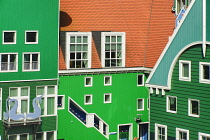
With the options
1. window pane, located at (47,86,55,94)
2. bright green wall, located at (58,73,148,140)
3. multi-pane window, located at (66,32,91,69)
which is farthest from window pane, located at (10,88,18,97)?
multi-pane window, located at (66,32,91,69)

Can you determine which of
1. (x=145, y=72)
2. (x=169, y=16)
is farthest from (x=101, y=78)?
(x=169, y=16)

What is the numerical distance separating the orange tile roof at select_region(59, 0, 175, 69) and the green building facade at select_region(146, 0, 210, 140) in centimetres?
1029

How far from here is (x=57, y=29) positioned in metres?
77.1

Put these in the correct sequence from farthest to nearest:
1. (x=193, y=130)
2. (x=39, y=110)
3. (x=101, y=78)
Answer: (x=101, y=78)
(x=39, y=110)
(x=193, y=130)

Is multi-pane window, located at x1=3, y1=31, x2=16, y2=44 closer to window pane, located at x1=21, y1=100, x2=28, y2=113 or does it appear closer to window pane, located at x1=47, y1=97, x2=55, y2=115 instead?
window pane, located at x1=21, y1=100, x2=28, y2=113

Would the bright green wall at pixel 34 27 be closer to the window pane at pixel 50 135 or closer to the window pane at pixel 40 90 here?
the window pane at pixel 40 90

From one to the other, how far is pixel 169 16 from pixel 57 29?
1359 centimetres

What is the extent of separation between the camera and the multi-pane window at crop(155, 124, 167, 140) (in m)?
72.1

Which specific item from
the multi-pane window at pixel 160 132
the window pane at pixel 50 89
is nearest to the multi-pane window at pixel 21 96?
the window pane at pixel 50 89

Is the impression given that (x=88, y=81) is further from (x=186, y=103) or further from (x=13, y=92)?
(x=186, y=103)

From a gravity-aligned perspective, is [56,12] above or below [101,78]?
above

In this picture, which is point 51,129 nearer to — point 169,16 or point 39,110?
point 39,110

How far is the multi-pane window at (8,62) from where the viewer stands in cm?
7481

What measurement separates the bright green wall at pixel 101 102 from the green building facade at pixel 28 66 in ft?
4.62
